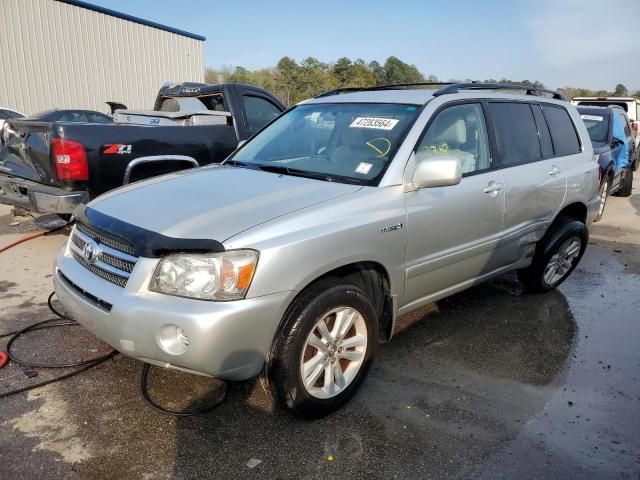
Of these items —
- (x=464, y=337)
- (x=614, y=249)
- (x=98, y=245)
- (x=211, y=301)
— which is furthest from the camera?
(x=614, y=249)

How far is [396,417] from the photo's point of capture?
3.01 metres

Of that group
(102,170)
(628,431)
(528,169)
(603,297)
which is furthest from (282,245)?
(603,297)

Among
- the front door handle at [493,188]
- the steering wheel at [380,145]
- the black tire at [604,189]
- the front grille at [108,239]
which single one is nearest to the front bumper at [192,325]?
the front grille at [108,239]

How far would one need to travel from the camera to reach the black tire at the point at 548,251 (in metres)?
4.76

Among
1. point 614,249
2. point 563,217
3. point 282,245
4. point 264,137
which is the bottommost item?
point 614,249

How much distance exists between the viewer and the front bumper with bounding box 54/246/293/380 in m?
2.44

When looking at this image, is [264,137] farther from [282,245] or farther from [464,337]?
[464,337]

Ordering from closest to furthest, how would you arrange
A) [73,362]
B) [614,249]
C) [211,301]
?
[211,301] < [73,362] < [614,249]

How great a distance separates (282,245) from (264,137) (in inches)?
75.9

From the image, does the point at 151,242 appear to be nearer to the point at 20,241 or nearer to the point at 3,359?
the point at 3,359

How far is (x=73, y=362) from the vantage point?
352 centimetres

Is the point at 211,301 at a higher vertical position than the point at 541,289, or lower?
higher

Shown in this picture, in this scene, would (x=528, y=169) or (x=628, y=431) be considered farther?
(x=528, y=169)

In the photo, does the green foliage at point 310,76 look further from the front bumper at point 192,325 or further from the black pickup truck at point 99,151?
the front bumper at point 192,325
